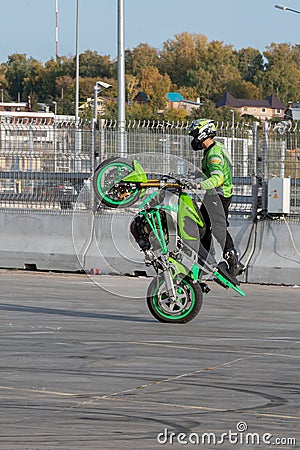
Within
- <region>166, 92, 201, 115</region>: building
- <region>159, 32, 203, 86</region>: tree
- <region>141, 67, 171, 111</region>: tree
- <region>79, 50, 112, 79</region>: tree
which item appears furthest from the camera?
<region>159, 32, 203, 86</region>: tree

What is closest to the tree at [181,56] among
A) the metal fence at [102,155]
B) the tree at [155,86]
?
the tree at [155,86]

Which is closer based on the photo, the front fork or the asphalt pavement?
the asphalt pavement

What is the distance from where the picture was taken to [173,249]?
37.6 feet

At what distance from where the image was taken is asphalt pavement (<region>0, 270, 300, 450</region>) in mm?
6738

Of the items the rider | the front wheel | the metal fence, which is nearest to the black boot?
the rider

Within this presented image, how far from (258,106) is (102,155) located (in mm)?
149477

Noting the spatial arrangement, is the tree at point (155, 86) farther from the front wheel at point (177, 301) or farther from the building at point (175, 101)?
the front wheel at point (177, 301)

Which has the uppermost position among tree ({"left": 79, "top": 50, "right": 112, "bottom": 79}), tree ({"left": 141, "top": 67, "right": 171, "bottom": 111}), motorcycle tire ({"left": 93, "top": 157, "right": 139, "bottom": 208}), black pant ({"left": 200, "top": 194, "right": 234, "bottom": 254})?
tree ({"left": 79, "top": 50, "right": 112, "bottom": 79})

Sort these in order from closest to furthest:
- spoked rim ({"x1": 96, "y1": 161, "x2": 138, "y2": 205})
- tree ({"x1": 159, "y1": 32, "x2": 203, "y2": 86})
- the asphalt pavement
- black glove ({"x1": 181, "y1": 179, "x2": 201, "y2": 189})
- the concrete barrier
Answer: the asphalt pavement → black glove ({"x1": 181, "y1": 179, "x2": 201, "y2": 189}) → spoked rim ({"x1": 96, "y1": 161, "x2": 138, "y2": 205}) → the concrete barrier → tree ({"x1": 159, "y1": 32, "x2": 203, "y2": 86})

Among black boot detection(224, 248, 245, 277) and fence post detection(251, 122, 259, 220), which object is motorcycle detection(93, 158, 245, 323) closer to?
black boot detection(224, 248, 245, 277)

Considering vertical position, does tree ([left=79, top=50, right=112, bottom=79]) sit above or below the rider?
above

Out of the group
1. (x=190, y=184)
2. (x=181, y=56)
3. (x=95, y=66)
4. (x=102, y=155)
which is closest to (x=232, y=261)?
(x=190, y=184)

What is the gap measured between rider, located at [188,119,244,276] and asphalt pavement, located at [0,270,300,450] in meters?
0.86

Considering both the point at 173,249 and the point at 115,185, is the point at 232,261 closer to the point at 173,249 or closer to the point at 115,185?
the point at 173,249
